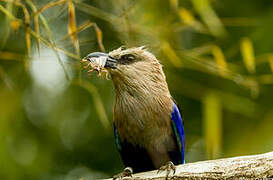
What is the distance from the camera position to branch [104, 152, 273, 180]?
3.44 m

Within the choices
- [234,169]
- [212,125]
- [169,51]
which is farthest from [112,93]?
[234,169]

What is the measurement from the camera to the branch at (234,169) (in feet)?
11.3

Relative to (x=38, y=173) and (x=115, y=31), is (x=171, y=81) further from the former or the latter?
(x=38, y=173)

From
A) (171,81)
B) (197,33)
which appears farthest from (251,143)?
(197,33)

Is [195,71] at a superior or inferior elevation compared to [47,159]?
superior

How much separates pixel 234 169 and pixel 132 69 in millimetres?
1292

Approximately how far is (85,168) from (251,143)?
2273mm

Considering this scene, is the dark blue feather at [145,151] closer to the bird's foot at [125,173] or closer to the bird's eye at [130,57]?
the bird's foot at [125,173]

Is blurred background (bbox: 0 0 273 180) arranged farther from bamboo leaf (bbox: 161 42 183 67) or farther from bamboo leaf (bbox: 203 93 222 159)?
bamboo leaf (bbox: 161 42 183 67)

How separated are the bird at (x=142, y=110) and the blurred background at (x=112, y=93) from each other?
5.58 ft

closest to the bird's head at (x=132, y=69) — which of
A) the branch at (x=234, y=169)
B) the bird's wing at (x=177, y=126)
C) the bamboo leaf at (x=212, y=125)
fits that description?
the bird's wing at (x=177, y=126)

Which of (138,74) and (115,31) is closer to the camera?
(138,74)

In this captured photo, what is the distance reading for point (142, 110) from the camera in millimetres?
4309

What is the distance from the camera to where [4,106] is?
657cm
